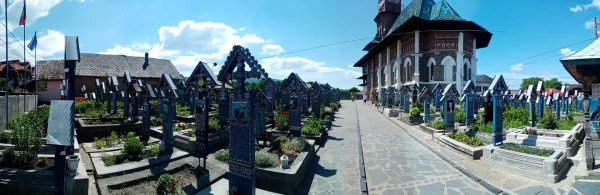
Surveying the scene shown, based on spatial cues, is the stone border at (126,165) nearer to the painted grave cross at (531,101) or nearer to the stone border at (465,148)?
the stone border at (465,148)

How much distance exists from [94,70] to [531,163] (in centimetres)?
4019

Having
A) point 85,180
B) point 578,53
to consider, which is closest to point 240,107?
point 85,180

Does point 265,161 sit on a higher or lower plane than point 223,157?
higher

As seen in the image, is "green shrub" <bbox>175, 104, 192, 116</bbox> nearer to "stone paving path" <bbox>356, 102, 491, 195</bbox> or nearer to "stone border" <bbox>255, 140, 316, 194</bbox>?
"stone paving path" <bbox>356, 102, 491, 195</bbox>

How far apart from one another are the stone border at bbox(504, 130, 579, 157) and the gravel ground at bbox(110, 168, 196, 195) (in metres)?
9.75

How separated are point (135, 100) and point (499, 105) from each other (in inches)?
561

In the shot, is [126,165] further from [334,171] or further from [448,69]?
[448,69]

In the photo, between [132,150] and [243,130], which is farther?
[132,150]

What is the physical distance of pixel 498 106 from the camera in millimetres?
9227

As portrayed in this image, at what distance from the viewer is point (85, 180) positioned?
5.23m

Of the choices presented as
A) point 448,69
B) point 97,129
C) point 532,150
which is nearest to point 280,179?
point 532,150

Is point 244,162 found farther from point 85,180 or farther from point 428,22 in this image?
point 428,22

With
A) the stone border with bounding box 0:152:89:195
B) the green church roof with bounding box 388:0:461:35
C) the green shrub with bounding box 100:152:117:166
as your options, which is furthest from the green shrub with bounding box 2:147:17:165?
the green church roof with bounding box 388:0:461:35

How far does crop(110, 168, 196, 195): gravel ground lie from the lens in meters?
5.61
